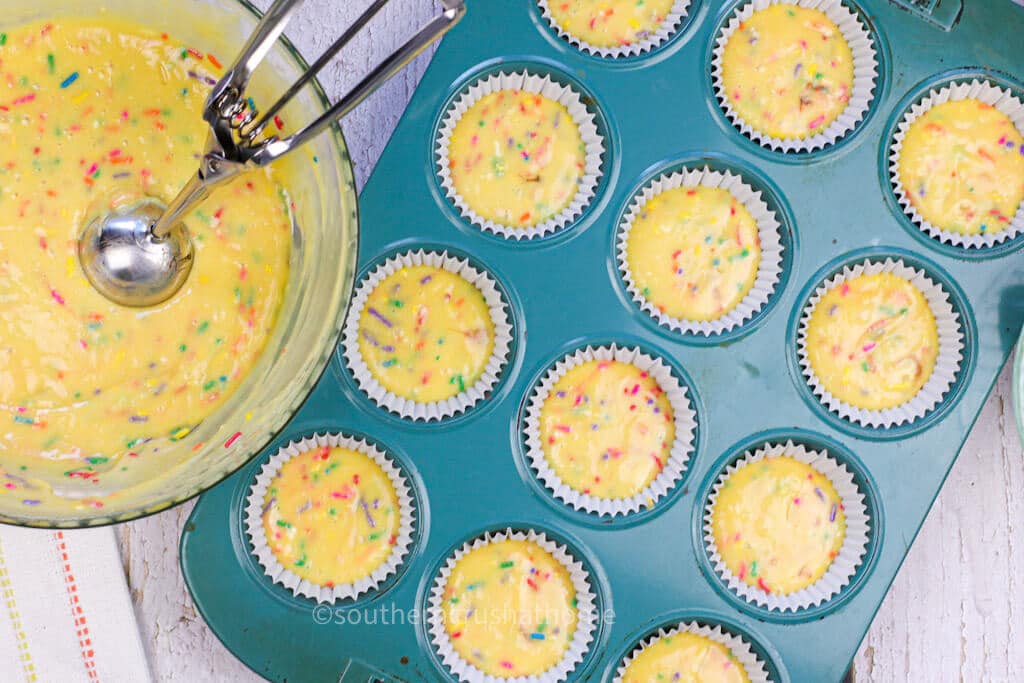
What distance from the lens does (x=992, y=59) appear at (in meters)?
1.96

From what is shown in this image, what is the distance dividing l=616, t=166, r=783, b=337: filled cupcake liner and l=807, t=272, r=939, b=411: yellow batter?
152mm

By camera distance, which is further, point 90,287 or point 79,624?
point 79,624

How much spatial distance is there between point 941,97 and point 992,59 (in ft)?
0.43

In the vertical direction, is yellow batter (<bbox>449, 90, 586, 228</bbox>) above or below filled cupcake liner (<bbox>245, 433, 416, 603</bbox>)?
above

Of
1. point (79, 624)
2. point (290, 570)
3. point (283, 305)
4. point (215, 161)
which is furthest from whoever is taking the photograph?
point (79, 624)

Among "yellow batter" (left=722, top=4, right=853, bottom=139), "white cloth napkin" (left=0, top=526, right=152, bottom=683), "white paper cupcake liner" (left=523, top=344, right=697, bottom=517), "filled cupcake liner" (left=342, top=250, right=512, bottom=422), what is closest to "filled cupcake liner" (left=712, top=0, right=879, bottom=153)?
"yellow batter" (left=722, top=4, right=853, bottom=139)

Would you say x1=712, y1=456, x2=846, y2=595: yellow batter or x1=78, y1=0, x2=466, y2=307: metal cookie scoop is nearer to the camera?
x1=78, y1=0, x2=466, y2=307: metal cookie scoop

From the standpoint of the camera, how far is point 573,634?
77.9 inches

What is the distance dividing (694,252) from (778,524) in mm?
687

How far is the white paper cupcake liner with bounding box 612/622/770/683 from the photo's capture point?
1957 mm

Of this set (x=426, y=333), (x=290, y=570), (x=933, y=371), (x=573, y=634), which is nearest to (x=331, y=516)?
(x=290, y=570)

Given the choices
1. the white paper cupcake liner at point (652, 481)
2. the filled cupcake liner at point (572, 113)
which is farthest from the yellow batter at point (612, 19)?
the white paper cupcake liner at point (652, 481)

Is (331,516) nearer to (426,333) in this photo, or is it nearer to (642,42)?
(426,333)

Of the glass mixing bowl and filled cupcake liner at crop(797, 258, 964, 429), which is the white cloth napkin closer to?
the glass mixing bowl
